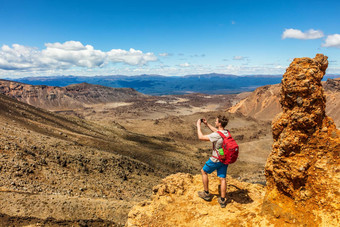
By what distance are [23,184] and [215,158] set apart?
8.00m

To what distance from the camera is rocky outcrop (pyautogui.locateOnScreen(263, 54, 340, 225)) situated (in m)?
4.04

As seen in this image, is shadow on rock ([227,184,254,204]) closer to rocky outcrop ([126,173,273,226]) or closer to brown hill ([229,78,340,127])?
rocky outcrop ([126,173,273,226])

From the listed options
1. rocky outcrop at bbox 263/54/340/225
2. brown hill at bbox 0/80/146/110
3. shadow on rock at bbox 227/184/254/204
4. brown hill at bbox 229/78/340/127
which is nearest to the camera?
rocky outcrop at bbox 263/54/340/225

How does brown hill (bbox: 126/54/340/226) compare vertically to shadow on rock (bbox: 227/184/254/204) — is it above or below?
above

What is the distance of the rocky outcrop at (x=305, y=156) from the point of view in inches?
159

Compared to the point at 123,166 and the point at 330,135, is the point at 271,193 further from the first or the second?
the point at 123,166

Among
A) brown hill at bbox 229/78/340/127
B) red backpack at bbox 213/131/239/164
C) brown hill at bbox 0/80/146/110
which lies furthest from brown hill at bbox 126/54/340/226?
brown hill at bbox 0/80/146/110

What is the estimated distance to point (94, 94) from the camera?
434ft

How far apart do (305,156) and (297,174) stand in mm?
431

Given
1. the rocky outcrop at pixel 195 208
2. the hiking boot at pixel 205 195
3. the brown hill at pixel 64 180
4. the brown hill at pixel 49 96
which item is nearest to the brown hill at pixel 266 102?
the brown hill at pixel 64 180

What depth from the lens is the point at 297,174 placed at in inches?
169

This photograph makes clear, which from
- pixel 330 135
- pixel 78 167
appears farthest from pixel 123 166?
pixel 330 135

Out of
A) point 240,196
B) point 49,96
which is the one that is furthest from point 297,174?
point 49,96

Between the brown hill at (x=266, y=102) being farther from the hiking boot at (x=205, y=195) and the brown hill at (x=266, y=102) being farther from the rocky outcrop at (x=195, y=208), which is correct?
the hiking boot at (x=205, y=195)
